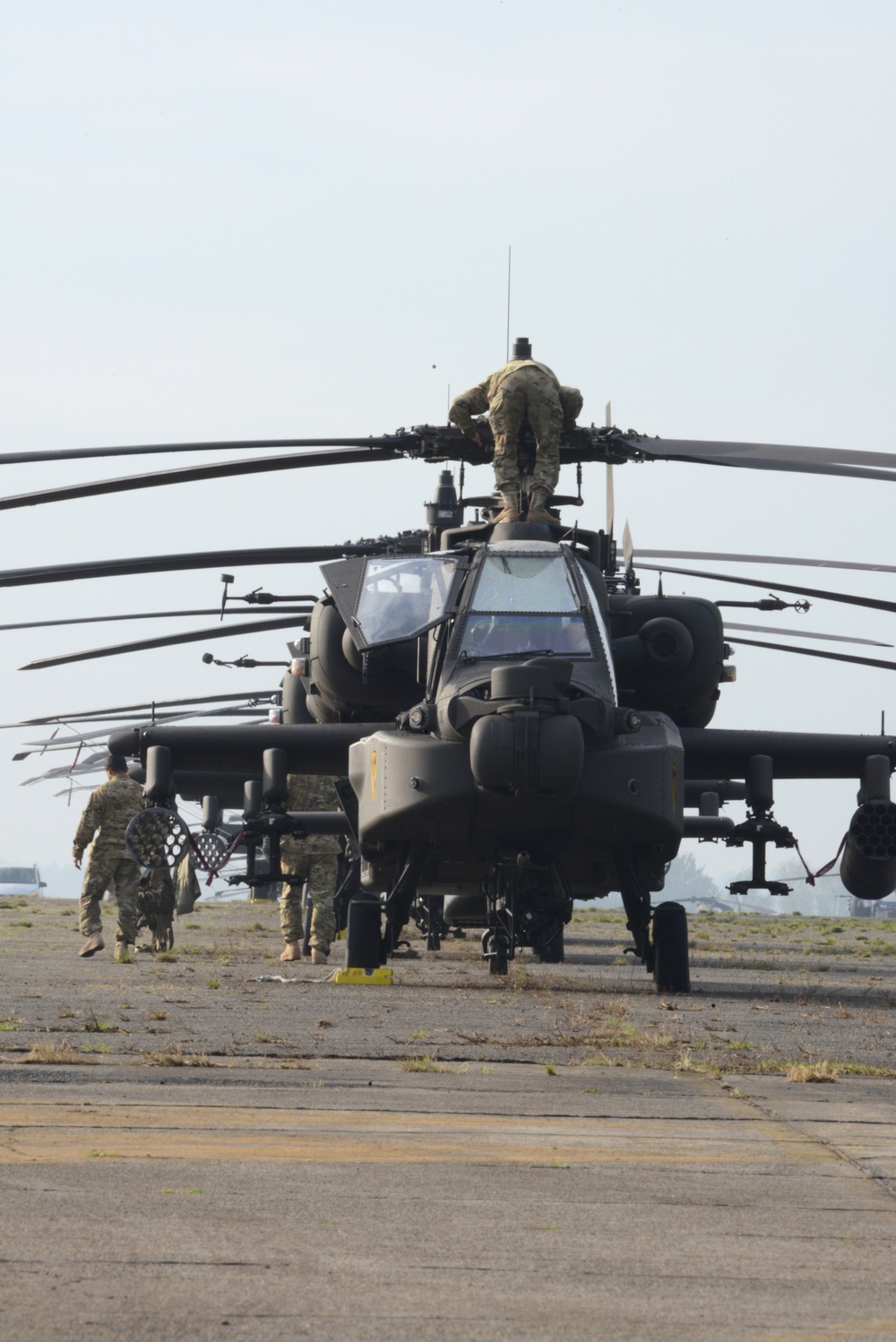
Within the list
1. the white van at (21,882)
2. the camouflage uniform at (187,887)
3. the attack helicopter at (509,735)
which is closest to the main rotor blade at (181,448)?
the attack helicopter at (509,735)

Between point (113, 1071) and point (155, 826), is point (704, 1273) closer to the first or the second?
point (113, 1071)

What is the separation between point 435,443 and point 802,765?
3700 mm

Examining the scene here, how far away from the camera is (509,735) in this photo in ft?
32.4

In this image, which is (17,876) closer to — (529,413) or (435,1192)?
(529,413)

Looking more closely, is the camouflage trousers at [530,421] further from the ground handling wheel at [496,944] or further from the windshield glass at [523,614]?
the ground handling wheel at [496,944]

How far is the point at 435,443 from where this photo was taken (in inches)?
512

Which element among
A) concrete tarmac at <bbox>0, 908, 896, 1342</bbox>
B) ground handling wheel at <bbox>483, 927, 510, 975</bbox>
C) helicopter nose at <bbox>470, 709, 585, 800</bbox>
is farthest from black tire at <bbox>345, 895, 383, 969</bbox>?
concrete tarmac at <bbox>0, 908, 896, 1342</bbox>

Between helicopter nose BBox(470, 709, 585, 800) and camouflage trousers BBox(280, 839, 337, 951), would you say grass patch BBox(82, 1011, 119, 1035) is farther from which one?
camouflage trousers BBox(280, 839, 337, 951)

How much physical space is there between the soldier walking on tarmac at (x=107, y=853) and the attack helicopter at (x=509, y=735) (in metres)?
2.96

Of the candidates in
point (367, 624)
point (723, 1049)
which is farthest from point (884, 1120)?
point (367, 624)

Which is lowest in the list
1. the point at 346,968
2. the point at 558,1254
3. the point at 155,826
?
the point at 346,968

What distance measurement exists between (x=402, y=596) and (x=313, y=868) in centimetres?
486

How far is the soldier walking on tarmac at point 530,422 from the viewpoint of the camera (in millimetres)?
12562

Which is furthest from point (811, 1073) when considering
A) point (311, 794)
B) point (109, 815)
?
point (109, 815)
